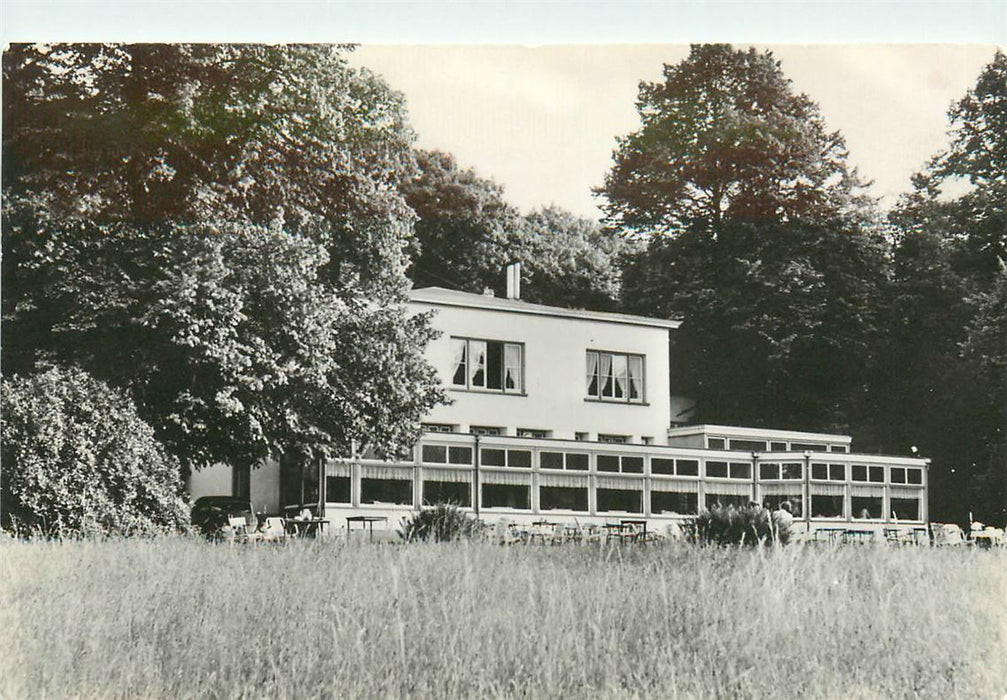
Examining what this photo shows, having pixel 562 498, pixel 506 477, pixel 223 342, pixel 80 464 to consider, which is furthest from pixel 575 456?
pixel 80 464

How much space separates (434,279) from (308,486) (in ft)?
6.85

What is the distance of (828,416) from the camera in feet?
28.8

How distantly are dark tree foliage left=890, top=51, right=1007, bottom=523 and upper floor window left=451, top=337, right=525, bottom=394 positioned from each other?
3091 mm

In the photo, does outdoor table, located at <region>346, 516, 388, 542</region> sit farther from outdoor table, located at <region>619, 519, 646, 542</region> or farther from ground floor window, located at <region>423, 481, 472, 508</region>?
outdoor table, located at <region>619, 519, 646, 542</region>

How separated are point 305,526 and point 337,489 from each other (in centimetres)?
44

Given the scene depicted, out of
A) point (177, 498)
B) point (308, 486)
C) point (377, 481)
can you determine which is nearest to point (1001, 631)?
point (377, 481)

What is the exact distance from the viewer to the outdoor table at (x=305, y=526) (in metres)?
9.27

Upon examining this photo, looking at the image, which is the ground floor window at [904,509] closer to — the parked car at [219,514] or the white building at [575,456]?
the white building at [575,456]

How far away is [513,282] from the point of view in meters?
9.91

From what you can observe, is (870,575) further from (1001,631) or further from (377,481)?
(377,481)

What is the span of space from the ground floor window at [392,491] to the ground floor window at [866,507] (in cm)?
346

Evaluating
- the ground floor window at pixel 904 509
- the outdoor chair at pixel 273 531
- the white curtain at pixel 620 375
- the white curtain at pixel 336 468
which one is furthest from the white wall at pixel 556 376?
the ground floor window at pixel 904 509

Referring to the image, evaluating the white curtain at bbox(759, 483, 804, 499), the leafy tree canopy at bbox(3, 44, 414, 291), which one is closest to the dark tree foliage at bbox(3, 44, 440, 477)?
the leafy tree canopy at bbox(3, 44, 414, 291)

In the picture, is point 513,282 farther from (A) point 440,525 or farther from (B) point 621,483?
(A) point 440,525
